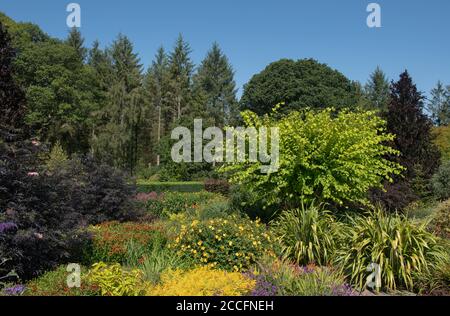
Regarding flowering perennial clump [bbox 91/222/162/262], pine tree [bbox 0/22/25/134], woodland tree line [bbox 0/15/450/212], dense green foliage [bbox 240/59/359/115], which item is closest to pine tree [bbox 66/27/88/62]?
woodland tree line [bbox 0/15/450/212]

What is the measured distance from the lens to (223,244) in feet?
25.1

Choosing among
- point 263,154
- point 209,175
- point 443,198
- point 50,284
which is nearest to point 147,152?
point 209,175

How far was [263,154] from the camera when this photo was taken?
33.5 ft

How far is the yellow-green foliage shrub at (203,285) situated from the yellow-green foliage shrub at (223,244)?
1230mm

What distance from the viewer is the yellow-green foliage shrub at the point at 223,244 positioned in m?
7.47

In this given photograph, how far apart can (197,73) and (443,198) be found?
34.6m

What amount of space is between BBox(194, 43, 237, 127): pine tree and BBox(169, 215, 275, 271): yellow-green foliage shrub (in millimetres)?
37142

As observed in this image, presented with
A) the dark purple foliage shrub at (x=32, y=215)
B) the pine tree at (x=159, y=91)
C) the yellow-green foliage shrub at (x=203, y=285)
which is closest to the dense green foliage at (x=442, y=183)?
the yellow-green foliage shrub at (x=203, y=285)

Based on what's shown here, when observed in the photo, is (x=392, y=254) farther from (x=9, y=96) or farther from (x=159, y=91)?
(x=159, y=91)

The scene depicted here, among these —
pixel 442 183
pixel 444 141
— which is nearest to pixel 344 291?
pixel 442 183

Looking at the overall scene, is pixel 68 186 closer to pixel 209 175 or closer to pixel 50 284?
pixel 50 284

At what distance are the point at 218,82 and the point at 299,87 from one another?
1252 centimetres

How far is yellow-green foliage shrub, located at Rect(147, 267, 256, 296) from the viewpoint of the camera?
5.33m

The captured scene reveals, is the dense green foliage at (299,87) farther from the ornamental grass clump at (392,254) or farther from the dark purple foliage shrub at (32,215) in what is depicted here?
the dark purple foliage shrub at (32,215)
